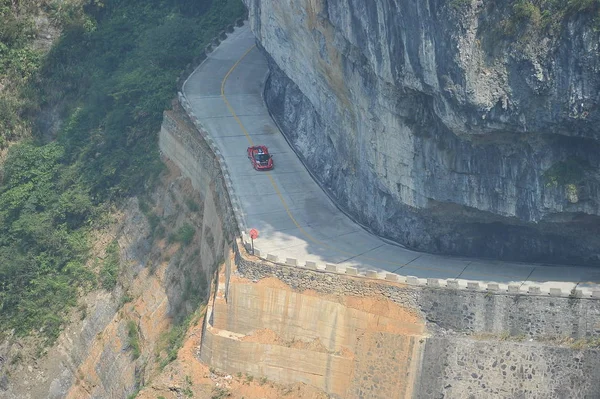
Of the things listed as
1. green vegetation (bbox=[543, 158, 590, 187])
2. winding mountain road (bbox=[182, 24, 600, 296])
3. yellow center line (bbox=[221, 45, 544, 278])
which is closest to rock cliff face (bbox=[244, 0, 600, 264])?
green vegetation (bbox=[543, 158, 590, 187])

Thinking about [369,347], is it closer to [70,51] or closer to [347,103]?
[347,103]

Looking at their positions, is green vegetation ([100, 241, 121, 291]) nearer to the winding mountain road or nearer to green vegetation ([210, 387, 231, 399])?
the winding mountain road

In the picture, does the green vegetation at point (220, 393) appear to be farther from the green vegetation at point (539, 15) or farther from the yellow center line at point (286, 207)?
the green vegetation at point (539, 15)

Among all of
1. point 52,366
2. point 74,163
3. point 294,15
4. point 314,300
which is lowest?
point 52,366

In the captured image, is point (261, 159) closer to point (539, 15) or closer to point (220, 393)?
point (220, 393)

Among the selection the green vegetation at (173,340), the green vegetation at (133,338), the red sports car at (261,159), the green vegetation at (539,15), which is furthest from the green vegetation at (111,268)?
the green vegetation at (539,15)

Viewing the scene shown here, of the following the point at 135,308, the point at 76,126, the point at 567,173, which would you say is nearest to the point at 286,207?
the point at 135,308

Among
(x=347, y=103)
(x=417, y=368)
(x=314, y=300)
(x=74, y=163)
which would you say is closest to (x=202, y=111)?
(x=74, y=163)
